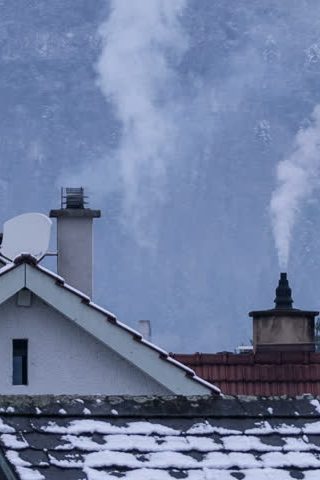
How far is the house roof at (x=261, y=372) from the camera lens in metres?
26.5

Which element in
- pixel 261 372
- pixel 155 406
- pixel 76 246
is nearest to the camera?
pixel 155 406

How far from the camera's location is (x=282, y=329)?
28.7 m

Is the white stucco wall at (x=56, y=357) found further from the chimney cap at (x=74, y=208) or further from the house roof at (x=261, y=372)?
the house roof at (x=261, y=372)

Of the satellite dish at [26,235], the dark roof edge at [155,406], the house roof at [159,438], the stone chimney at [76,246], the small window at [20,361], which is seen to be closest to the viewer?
the house roof at [159,438]

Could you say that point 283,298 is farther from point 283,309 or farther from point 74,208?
point 74,208

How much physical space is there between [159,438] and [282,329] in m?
19.5

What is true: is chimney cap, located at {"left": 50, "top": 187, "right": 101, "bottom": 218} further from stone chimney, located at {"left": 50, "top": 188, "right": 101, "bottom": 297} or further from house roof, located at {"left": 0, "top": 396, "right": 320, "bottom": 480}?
house roof, located at {"left": 0, "top": 396, "right": 320, "bottom": 480}

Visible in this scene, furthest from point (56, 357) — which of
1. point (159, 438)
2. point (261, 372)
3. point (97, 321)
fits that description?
point (159, 438)

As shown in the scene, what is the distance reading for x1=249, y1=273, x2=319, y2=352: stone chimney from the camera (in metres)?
Result: 28.3

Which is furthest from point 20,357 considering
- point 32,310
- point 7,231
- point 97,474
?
point 97,474

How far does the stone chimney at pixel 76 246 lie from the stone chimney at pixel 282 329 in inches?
147

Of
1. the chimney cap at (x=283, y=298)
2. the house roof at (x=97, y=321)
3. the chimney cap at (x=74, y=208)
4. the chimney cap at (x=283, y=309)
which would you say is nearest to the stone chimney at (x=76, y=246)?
the chimney cap at (x=74, y=208)

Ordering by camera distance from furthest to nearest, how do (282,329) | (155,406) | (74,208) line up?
(282,329)
(74,208)
(155,406)

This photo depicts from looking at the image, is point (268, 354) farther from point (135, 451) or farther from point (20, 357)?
point (135, 451)
